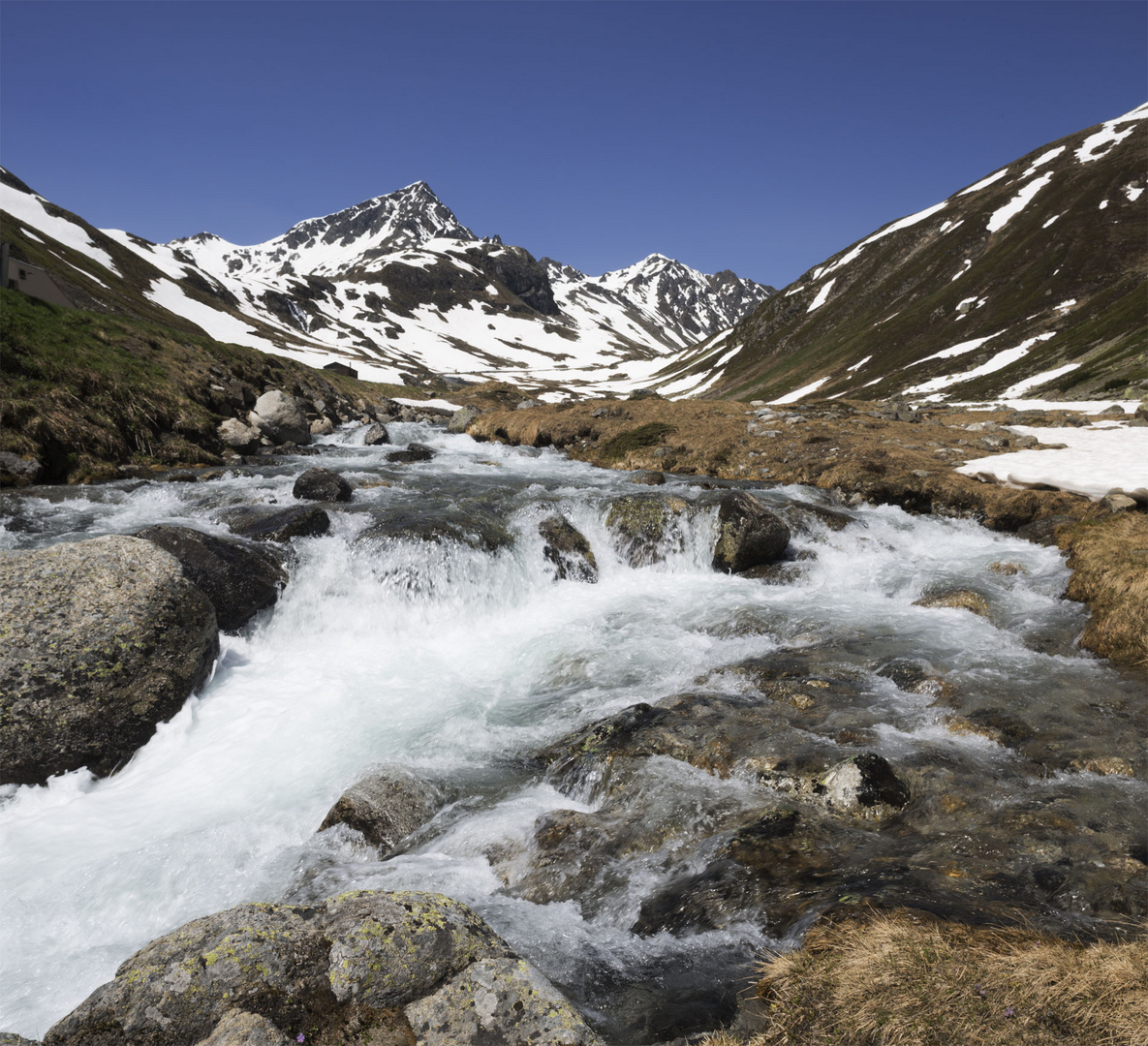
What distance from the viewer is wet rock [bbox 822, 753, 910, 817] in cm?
768

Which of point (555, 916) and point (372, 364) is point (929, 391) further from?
point (372, 364)

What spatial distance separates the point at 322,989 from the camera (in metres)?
4.00

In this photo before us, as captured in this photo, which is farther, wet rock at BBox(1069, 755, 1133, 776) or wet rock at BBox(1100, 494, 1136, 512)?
wet rock at BBox(1100, 494, 1136, 512)

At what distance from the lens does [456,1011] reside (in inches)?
157

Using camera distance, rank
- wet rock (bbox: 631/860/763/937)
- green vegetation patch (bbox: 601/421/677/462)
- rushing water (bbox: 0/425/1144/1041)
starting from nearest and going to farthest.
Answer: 1. wet rock (bbox: 631/860/763/937)
2. rushing water (bbox: 0/425/1144/1041)
3. green vegetation patch (bbox: 601/421/677/462)

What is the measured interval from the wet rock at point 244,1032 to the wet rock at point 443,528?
1416 centimetres

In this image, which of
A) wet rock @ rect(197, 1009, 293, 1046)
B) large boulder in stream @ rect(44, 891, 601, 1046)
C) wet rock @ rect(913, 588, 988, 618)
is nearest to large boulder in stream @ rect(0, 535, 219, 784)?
large boulder in stream @ rect(44, 891, 601, 1046)

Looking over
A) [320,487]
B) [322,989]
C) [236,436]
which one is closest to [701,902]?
[322,989]

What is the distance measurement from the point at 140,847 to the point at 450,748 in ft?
14.5

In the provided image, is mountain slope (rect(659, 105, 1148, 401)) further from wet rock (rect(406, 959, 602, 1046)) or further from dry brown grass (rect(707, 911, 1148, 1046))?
wet rock (rect(406, 959, 602, 1046))

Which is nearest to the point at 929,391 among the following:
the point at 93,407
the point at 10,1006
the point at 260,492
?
the point at 260,492

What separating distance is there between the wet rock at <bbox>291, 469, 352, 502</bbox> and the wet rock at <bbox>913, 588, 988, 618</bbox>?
17.9m

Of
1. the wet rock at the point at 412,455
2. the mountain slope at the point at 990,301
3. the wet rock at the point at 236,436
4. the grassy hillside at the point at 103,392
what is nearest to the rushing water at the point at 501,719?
the grassy hillside at the point at 103,392

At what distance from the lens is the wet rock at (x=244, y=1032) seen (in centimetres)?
361
